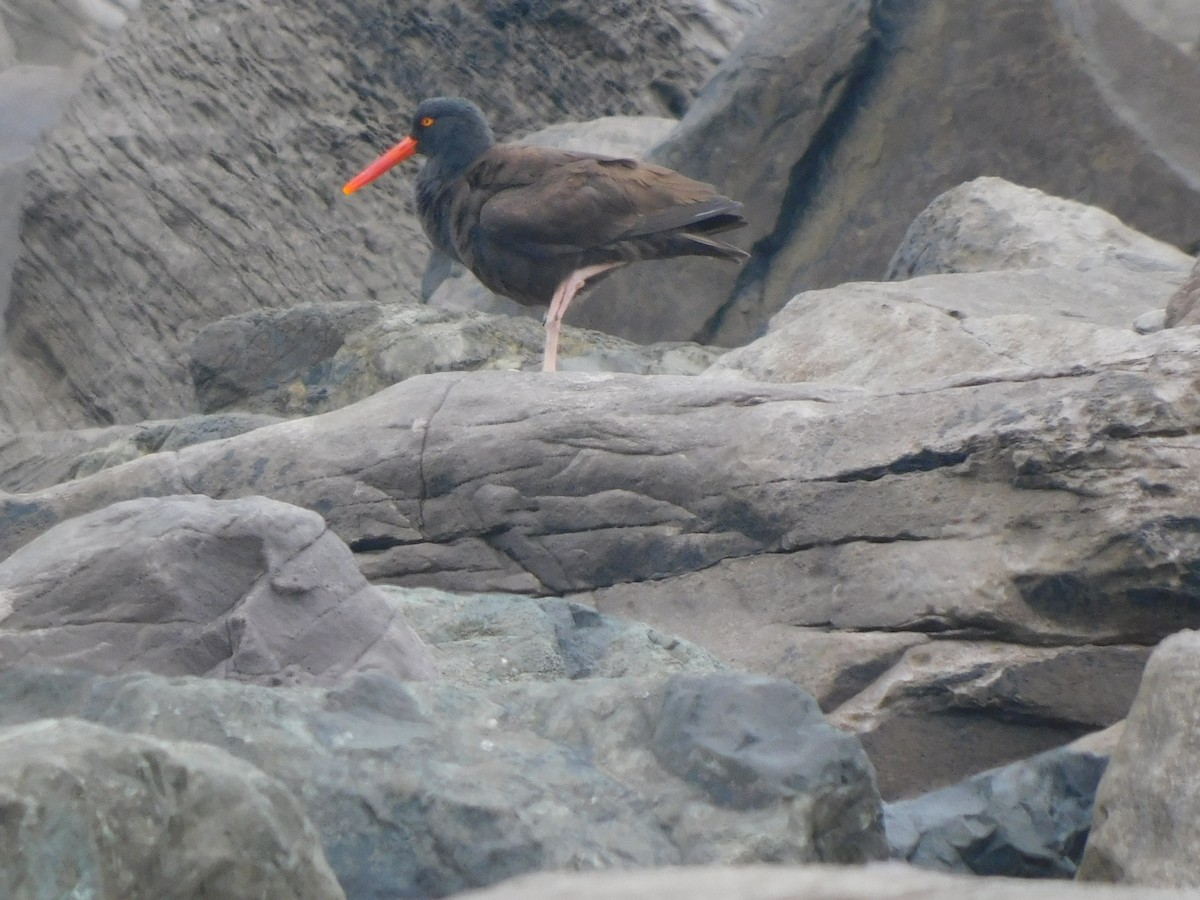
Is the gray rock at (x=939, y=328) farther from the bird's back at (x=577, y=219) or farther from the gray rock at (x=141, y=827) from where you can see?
the gray rock at (x=141, y=827)

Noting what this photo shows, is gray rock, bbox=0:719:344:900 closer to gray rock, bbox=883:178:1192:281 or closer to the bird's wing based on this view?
the bird's wing

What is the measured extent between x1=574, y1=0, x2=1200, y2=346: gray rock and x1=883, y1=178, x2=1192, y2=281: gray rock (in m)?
1.01

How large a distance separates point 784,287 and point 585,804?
7.83m

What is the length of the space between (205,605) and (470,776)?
120 centimetres

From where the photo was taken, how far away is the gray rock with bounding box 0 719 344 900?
8.01ft

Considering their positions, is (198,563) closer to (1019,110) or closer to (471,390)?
(471,390)

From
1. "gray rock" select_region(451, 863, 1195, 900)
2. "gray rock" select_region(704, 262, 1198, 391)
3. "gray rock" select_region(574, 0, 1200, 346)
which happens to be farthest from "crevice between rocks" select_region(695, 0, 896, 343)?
"gray rock" select_region(451, 863, 1195, 900)

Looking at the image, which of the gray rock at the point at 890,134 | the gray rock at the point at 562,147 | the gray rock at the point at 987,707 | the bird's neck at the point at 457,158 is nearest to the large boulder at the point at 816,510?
the gray rock at the point at 987,707

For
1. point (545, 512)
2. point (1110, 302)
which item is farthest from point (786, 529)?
point (1110, 302)

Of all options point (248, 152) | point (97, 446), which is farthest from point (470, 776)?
point (248, 152)

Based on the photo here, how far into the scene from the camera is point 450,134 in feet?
31.8

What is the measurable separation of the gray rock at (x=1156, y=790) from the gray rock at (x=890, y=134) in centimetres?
716

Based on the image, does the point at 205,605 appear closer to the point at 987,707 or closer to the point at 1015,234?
the point at 987,707

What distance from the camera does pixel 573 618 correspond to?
15.8 ft
